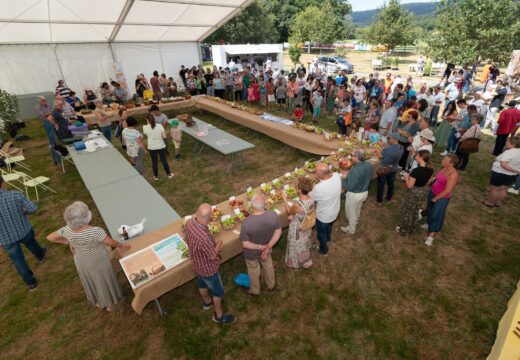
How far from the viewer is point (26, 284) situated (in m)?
4.97

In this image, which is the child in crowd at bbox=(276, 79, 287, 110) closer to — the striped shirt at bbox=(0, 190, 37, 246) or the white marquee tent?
the white marquee tent

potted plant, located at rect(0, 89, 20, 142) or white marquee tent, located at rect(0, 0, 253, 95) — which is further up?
white marquee tent, located at rect(0, 0, 253, 95)

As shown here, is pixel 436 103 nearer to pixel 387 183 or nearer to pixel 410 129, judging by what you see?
pixel 410 129

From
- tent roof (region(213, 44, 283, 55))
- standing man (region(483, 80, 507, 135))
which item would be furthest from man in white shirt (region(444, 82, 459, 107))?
tent roof (region(213, 44, 283, 55))

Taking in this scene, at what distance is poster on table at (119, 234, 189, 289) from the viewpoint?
3695 mm

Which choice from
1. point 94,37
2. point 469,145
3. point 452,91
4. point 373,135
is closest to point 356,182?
point 373,135

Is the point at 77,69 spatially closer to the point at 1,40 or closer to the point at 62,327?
the point at 1,40

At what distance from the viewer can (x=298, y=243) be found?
15.5 feet

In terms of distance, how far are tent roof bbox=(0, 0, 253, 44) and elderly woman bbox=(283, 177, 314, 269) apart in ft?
39.5

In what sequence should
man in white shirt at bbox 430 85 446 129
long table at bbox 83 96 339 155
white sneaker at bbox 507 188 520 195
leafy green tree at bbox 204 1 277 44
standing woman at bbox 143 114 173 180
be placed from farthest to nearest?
leafy green tree at bbox 204 1 277 44, man in white shirt at bbox 430 85 446 129, long table at bbox 83 96 339 155, white sneaker at bbox 507 188 520 195, standing woman at bbox 143 114 173 180

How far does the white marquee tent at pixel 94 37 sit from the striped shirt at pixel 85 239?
1129 centimetres

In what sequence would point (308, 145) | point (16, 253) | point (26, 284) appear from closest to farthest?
point (16, 253), point (26, 284), point (308, 145)

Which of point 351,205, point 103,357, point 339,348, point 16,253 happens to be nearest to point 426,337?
point 339,348

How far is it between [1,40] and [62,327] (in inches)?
613
